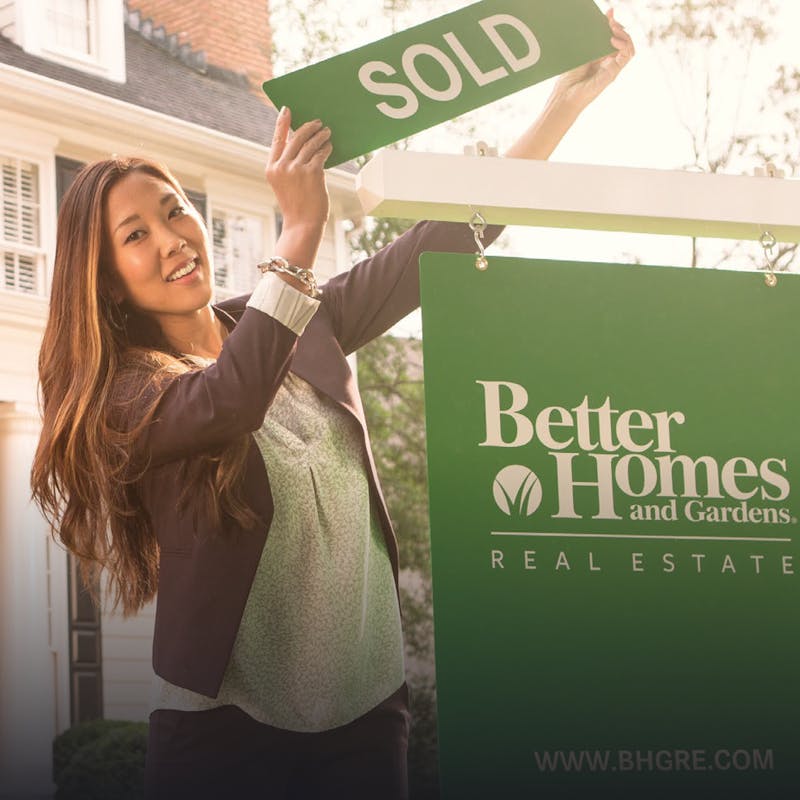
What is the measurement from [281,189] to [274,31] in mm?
13902

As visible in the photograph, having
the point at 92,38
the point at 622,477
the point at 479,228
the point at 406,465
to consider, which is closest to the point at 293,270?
the point at 479,228

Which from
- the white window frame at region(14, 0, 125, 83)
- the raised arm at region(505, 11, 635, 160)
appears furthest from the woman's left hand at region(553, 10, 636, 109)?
the white window frame at region(14, 0, 125, 83)

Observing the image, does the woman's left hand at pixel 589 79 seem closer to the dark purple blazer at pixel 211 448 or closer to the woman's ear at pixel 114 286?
the dark purple blazer at pixel 211 448

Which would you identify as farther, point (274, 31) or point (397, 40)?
point (274, 31)

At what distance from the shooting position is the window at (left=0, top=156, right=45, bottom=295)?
1146 cm

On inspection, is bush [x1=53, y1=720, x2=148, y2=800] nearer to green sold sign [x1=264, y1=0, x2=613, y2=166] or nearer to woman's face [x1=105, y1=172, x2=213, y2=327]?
woman's face [x1=105, y1=172, x2=213, y2=327]

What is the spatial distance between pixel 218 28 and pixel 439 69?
42.1 ft

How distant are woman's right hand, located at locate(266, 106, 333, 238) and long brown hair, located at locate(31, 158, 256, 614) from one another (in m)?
0.33

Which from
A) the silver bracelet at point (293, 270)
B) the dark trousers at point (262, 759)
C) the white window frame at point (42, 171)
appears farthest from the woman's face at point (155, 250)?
the white window frame at point (42, 171)

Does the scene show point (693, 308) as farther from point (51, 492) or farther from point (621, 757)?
point (51, 492)

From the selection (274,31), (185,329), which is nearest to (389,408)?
(274,31)

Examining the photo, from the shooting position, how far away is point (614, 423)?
1864mm

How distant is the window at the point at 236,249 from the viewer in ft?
44.2

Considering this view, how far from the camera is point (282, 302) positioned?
193 cm
